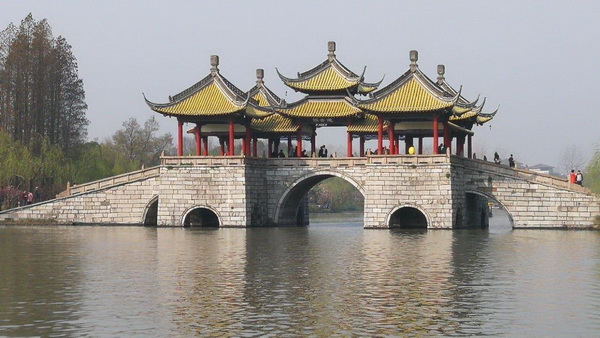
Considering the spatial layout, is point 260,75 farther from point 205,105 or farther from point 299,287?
point 299,287

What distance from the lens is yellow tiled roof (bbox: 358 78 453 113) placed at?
146 ft

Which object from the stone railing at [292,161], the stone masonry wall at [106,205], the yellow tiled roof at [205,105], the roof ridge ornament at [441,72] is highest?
the roof ridge ornament at [441,72]

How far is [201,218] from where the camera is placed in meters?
49.4

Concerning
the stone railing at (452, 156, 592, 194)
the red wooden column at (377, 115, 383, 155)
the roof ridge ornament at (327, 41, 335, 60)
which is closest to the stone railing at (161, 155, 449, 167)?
the red wooden column at (377, 115, 383, 155)

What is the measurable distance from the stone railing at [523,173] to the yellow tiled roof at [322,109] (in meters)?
6.40

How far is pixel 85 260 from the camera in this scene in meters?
29.2

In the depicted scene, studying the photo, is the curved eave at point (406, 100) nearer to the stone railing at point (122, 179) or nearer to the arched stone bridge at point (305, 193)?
the arched stone bridge at point (305, 193)

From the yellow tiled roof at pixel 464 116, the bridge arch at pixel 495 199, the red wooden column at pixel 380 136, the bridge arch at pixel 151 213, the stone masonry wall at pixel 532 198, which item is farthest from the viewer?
the yellow tiled roof at pixel 464 116

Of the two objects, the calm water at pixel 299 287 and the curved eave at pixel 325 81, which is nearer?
the calm water at pixel 299 287

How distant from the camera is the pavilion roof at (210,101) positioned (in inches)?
1864

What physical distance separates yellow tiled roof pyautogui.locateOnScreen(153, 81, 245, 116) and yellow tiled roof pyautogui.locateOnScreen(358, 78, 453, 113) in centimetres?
633

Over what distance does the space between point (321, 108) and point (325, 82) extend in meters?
1.38

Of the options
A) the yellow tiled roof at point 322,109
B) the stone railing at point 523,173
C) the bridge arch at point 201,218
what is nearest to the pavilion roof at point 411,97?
the stone railing at point 523,173

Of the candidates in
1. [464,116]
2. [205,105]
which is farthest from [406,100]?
[205,105]
